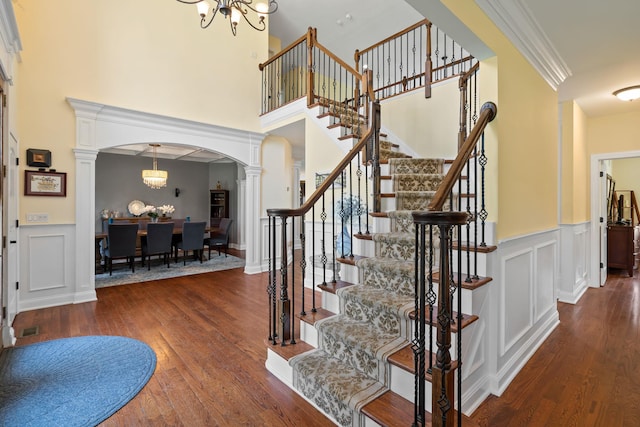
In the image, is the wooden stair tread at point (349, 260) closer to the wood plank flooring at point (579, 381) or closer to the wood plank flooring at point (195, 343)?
the wood plank flooring at point (195, 343)

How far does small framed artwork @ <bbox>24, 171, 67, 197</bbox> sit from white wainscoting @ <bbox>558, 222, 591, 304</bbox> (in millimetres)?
6669

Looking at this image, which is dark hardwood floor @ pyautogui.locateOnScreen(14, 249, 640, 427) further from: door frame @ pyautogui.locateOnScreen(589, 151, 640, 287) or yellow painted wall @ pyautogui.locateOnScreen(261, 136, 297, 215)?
yellow painted wall @ pyautogui.locateOnScreen(261, 136, 297, 215)

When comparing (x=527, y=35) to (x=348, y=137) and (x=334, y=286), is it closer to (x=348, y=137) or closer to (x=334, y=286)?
(x=348, y=137)

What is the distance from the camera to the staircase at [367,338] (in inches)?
67.6

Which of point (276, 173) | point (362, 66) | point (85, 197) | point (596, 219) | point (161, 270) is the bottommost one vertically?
point (161, 270)

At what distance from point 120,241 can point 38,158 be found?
2.02 m

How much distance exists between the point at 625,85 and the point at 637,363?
3.02m

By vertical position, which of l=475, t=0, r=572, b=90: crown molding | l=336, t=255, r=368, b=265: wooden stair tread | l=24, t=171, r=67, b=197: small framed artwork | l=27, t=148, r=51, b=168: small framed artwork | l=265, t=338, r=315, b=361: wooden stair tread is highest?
l=475, t=0, r=572, b=90: crown molding

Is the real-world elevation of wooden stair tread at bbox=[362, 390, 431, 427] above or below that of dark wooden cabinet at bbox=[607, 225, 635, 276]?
below

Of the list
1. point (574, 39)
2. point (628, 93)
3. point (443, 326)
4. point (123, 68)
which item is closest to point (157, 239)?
point (123, 68)

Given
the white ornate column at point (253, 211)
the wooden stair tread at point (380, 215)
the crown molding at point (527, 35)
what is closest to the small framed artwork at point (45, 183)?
the white ornate column at point (253, 211)

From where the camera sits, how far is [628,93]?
3.57m

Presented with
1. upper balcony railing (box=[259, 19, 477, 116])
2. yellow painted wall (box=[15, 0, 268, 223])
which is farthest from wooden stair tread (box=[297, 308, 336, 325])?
yellow painted wall (box=[15, 0, 268, 223])

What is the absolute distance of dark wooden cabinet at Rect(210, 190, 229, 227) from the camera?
9.28 metres
